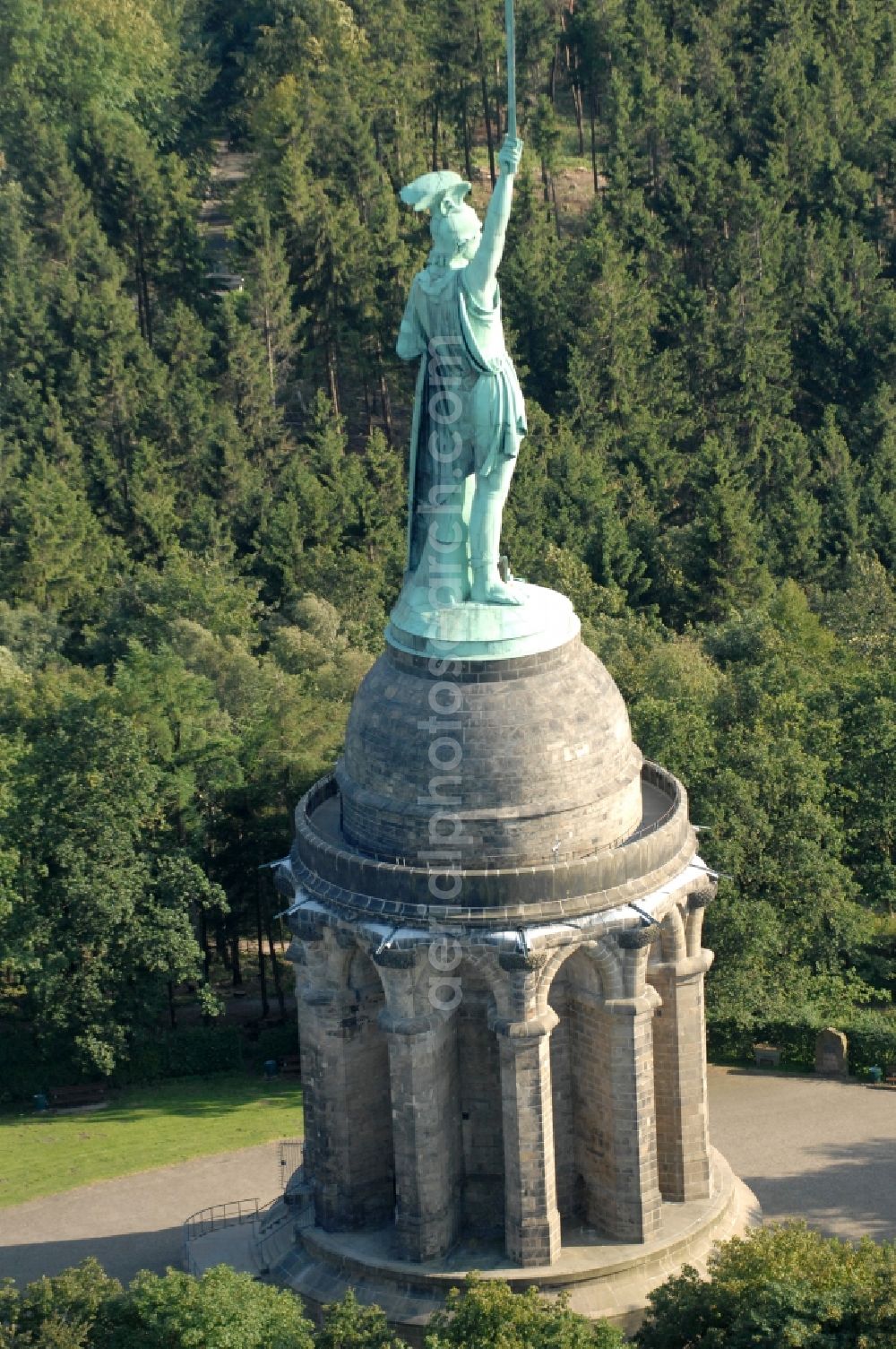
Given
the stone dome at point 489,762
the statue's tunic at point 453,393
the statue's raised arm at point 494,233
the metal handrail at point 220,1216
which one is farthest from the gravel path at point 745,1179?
the statue's raised arm at point 494,233

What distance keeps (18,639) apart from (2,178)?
4621 centimetres

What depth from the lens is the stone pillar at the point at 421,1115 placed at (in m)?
51.0

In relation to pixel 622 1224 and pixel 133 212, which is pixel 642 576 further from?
pixel 622 1224

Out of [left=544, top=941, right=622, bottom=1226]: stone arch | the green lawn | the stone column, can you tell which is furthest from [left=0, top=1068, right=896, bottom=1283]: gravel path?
[left=544, top=941, right=622, bottom=1226]: stone arch

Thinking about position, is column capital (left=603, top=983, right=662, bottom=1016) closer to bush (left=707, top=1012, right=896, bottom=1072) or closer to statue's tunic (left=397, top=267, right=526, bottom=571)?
statue's tunic (left=397, top=267, right=526, bottom=571)

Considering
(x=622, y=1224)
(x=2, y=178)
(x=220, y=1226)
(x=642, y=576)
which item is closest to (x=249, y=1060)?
(x=220, y=1226)

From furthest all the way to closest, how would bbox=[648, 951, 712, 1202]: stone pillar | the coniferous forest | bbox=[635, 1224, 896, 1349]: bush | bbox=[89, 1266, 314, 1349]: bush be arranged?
the coniferous forest < bbox=[648, 951, 712, 1202]: stone pillar < bbox=[89, 1266, 314, 1349]: bush < bbox=[635, 1224, 896, 1349]: bush

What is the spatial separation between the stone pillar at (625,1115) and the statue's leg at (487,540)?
7421 millimetres

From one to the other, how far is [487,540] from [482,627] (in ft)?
5.96

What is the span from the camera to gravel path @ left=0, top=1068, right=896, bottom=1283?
5975 centimetres

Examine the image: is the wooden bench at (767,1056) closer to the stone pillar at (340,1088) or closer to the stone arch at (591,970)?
the stone pillar at (340,1088)

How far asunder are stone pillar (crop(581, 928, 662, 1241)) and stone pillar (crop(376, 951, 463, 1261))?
9.89 ft

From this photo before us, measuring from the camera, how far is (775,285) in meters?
124

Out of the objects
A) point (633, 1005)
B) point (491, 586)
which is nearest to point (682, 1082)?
point (633, 1005)
